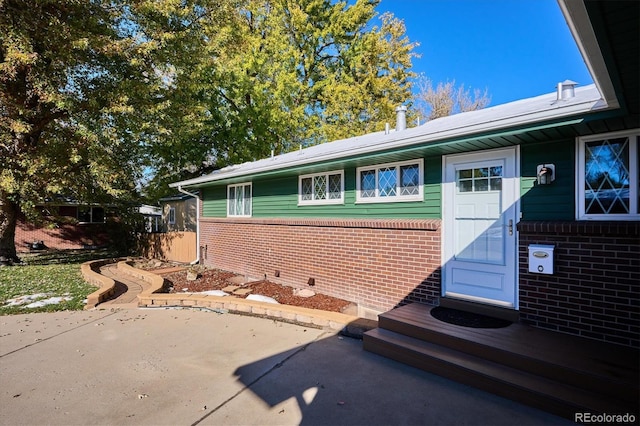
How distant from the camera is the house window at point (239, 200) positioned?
30.5 ft

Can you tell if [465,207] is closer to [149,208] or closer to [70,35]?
[70,35]

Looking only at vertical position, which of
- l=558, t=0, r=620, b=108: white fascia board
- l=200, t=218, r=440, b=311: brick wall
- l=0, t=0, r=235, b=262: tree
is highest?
l=0, t=0, r=235, b=262: tree

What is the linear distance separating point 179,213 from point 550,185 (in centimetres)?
1655

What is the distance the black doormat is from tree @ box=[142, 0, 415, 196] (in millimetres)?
10685

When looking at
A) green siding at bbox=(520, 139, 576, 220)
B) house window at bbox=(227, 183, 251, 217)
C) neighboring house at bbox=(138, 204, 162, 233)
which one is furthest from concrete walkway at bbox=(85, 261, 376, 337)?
neighboring house at bbox=(138, 204, 162, 233)

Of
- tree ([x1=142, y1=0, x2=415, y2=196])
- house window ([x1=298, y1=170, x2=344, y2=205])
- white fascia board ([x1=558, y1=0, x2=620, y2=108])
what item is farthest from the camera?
tree ([x1=142, y1=0, x2=415, y2=196])

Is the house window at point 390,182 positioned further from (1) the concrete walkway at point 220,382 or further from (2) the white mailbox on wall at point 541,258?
(1) the concrete walkway at point 220,382

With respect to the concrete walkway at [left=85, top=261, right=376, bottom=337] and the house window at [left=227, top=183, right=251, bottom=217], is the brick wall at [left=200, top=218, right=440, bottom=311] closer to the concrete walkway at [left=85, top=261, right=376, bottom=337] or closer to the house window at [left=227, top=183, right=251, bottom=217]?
the house window at [left=227, top=183, right=251, bottom=217]

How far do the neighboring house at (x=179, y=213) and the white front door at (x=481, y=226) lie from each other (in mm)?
13269

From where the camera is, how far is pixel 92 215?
63.8ft

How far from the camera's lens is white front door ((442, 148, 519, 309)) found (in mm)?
4348

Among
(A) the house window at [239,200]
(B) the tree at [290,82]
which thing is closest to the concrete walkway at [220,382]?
(A) the house window at [239,200]

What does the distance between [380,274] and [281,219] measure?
299 cm

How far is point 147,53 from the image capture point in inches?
388
